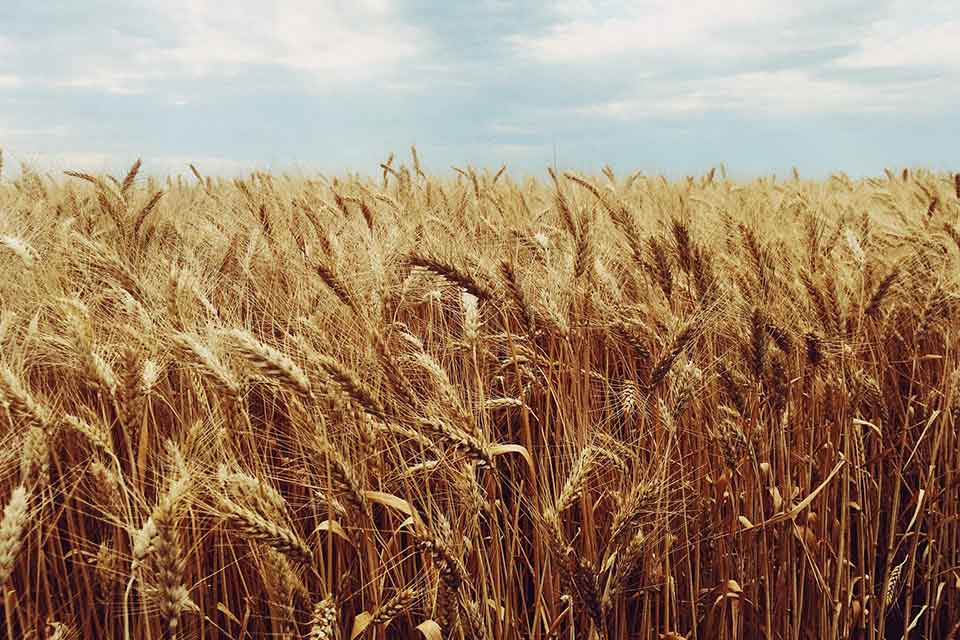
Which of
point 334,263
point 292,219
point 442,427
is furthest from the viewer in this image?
point 292,219

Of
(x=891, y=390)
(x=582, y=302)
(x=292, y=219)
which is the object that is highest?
(x=292, y=219)

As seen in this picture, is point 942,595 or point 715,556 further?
point 942,595

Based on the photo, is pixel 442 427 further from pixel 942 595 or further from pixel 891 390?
pixel 891 390

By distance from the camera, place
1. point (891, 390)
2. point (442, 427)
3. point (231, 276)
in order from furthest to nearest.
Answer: point (891, 390) → point (231, 276) → point (442, 427)

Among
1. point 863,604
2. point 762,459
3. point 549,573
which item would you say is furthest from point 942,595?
point 549,573

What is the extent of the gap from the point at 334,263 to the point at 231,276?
0.62m

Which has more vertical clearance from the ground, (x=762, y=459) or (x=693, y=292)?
(x=693, y=292)

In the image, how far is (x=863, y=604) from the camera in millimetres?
1652

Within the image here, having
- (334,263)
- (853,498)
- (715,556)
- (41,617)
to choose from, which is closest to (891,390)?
(853,498)

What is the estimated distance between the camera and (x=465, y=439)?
43.6 inches

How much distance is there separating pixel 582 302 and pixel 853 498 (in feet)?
3.34

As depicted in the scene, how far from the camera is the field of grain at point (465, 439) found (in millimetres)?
1141

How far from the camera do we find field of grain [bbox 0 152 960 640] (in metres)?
1.14

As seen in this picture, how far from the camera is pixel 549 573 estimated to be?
142 cm
